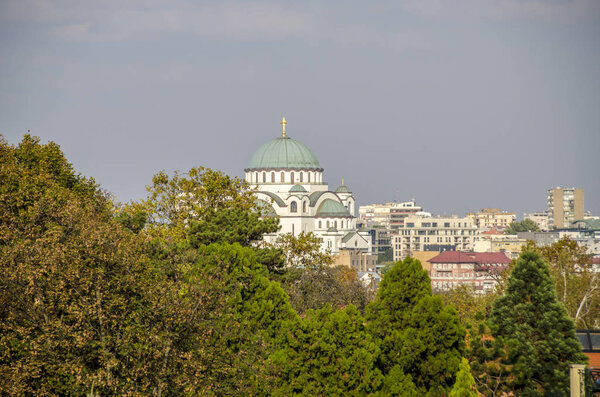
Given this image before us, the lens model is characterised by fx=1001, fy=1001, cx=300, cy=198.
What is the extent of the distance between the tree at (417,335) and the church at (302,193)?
88.0 meters

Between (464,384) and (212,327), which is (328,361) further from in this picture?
(212,327)

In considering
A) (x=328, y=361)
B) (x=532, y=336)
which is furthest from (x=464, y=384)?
(x=328, y=361)

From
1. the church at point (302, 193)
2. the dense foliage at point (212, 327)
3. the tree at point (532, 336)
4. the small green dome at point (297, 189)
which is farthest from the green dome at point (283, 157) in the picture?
the tree at point (532, 336)

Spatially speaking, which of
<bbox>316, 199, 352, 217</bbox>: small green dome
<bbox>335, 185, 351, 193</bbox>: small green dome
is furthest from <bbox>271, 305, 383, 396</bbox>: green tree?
<bbox>335, 185, 351, 193</bbox>: small green dome

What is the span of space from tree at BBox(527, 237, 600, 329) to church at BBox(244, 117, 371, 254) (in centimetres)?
6828

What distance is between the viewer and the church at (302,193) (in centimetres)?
10919

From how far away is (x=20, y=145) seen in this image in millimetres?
31250

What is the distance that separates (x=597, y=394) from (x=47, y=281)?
8.87 metres

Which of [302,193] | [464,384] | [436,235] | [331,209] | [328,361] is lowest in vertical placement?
[464,384]

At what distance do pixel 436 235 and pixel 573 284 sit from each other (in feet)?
411

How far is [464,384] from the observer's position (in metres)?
18.5

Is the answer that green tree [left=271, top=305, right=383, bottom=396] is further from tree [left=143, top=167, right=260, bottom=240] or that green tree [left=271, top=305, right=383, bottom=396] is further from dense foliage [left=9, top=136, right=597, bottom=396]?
tree [left=143, top=167, right=260, bottom=240]

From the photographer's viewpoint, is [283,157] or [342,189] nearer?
[283,157]

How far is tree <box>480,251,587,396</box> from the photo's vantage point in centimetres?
1888
